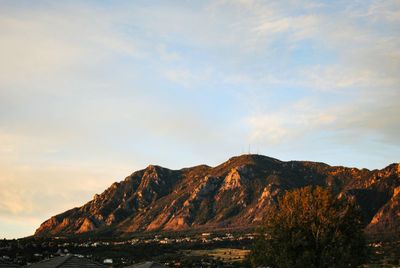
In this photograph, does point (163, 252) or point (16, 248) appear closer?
point (16, 248)

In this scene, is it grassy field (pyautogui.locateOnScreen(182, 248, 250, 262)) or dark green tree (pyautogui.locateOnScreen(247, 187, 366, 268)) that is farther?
grassy field (pyautogui.locateOnScreen(182, 248, 250, 262))

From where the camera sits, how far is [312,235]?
60125 millimetres

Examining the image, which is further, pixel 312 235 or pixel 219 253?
pixel 219 253

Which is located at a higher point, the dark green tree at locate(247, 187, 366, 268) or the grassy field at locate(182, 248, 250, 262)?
the dark green tree at locate(247, 187, 366, 268)

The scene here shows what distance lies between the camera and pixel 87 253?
153 meters

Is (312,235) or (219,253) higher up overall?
(312,235)

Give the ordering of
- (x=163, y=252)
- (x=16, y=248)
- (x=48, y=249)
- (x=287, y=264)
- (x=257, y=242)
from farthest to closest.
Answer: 1. (x=163, y=252)
2. (x=48, y=249)
3. (x=16, y=248)
4. (x=257, y=242)
5. (x=287, y=264)

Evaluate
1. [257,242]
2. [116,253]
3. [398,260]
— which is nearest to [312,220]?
[257,242]

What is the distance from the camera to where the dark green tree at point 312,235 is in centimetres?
5850

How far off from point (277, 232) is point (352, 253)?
8047 mm

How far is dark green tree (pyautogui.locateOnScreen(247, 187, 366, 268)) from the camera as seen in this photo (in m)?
58.5

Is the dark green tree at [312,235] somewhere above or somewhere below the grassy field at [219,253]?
above

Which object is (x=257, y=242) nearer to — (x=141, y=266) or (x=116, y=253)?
(x=141, y=266)

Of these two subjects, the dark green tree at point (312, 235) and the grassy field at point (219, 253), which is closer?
the dark green tree at point (312, 235)
